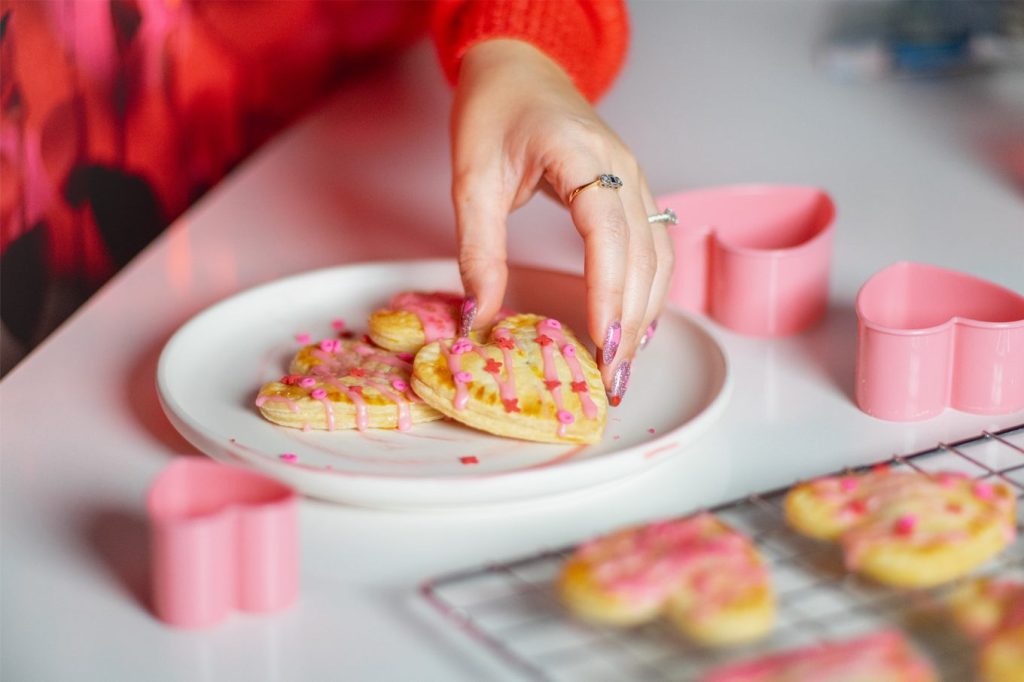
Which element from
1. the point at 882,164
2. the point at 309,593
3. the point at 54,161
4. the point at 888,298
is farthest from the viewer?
the point at 882,164

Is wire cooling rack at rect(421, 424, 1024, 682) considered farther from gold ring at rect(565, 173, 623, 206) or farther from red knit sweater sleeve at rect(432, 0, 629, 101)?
red knit sweater sleeve at rect(432, 0, 629, 101)

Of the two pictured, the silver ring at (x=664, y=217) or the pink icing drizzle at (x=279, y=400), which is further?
the silver ring at (x=664, y=217)

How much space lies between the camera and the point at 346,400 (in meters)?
1.00

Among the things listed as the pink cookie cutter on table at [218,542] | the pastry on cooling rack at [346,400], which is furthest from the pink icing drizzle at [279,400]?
the pink cookie cutter on table at [218,542]

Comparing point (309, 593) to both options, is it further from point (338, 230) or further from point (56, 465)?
point (338, 230)

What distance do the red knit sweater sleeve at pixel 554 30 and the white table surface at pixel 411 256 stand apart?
0.67 ft

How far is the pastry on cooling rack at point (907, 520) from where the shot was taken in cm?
76

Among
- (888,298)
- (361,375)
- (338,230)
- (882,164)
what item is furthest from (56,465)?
(882,164)

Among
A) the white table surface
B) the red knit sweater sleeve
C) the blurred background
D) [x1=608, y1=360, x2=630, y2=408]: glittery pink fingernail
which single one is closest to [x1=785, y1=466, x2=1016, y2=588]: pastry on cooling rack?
the white table surface

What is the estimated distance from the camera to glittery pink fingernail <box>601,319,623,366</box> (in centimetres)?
104

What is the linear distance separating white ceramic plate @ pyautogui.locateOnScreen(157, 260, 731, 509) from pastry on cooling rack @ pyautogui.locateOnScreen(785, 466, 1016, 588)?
0.49ft

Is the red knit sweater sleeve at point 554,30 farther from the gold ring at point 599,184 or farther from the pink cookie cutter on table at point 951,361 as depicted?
the pink cookie cutter on table at point 951,361

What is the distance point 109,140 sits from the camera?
1462 mm

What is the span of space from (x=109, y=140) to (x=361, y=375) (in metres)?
0.61
